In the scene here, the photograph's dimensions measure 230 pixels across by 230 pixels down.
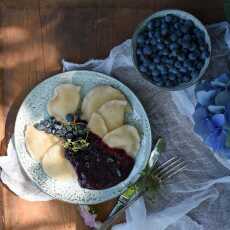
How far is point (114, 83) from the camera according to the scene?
39.6 inches

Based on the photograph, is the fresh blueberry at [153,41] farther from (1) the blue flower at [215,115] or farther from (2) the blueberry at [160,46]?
(1) the blue flower at [215,115]

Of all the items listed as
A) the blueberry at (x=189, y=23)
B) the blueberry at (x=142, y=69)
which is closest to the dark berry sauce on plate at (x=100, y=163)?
the blueberry at (x=142, y=69)

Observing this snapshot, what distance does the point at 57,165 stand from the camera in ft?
3.30

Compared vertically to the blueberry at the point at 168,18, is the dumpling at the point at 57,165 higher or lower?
lower

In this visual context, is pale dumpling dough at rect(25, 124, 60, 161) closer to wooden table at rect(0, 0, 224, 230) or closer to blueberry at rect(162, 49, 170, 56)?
wooden table at rect(0, 0, 224, 230)

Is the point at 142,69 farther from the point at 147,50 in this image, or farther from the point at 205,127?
the point at 205,127

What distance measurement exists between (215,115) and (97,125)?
0.80ft

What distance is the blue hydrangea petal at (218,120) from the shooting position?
83cm

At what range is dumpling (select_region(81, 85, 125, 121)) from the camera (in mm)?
996

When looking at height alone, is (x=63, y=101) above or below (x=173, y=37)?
below

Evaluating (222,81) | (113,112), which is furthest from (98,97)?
(222,81)

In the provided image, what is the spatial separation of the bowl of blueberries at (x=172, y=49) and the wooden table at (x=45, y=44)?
0.29 ft

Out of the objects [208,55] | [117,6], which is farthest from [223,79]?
[117,6]

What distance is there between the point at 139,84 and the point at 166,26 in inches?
5.5
